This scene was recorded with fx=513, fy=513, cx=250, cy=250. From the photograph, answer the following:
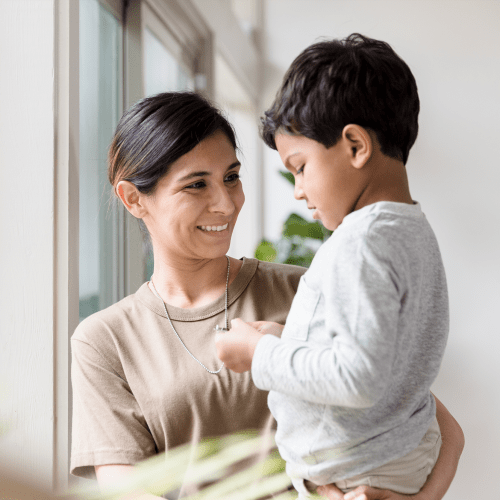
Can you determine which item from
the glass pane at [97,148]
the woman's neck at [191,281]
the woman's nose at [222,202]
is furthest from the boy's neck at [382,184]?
the glass pane at [97,148]

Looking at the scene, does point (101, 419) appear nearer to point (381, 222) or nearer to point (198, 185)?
point (198, 185)

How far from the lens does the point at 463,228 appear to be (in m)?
3.25

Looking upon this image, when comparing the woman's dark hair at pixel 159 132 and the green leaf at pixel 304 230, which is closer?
the woman's dark hair at pixel 159 132

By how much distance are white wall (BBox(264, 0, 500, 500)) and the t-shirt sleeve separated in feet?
8.71

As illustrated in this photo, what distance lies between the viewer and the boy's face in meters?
0.75

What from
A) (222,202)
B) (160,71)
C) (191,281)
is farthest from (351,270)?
(160,71)

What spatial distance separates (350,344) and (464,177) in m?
2.94

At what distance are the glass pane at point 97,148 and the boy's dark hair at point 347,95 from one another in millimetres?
805

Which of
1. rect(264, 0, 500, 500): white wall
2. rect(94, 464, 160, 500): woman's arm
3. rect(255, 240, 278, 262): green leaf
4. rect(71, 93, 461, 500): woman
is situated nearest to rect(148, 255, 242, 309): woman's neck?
rect(71, 93, 461, 500): woman

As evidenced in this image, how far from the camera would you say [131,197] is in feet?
3.68

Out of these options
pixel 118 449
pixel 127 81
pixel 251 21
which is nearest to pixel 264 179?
pixel 251 21

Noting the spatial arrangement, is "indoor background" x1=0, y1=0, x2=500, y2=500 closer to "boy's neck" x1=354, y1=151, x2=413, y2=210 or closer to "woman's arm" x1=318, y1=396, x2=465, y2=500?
"woman's arm" x1=318, y1=396, x2=465, y2=500

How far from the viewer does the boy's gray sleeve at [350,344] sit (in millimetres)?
624

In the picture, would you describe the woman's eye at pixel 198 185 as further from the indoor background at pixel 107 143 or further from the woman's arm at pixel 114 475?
the woman's arm at pixel 114 475
